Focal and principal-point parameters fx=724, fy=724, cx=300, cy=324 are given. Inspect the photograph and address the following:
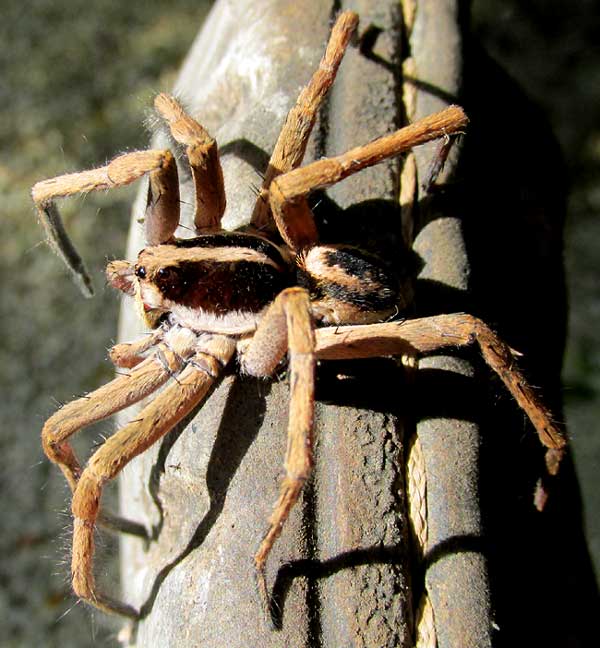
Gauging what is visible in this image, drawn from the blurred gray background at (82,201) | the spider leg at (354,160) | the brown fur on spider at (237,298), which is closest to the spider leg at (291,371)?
the brown fur on spider at (237,298)

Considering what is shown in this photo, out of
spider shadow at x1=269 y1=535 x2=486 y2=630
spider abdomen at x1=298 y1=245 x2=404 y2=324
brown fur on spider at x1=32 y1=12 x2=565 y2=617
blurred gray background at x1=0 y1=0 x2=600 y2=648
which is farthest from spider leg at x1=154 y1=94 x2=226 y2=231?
blurred gray background at x1=0 y1=0 x2=600 y2=648

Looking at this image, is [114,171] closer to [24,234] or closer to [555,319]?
[555,319]

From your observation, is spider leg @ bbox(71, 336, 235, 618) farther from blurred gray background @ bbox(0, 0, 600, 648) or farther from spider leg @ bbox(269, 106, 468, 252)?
blurred gray background @ bbox(0, 0, 600, 648)

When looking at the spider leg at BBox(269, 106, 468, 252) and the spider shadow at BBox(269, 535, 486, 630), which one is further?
the spider leg at BBox(269, 106, 468, 252)

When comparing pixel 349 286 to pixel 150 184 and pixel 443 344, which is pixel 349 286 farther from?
pixel 150 184

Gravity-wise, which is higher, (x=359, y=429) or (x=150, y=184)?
(x=150, y=184)

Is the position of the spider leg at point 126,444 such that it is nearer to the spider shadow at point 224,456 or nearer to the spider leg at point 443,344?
the spider shadow at point 224,456

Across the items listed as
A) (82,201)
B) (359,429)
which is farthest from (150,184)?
(82,201)
